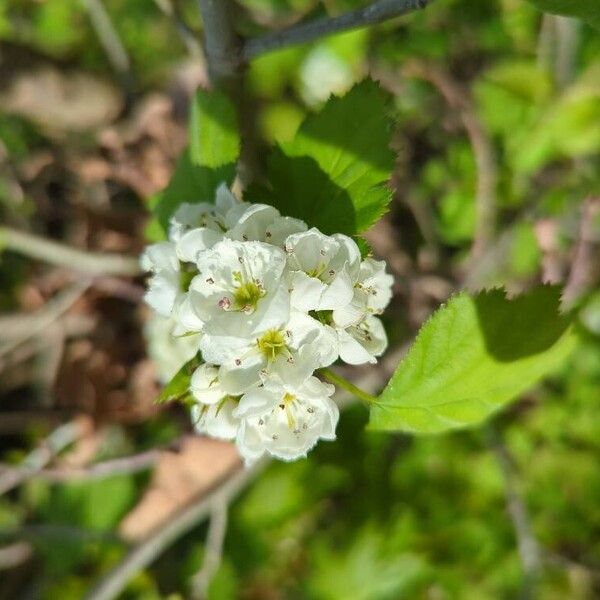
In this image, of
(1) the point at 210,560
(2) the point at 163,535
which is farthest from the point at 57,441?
(1) the point at 210,560

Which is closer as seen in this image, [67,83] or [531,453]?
[531,453]

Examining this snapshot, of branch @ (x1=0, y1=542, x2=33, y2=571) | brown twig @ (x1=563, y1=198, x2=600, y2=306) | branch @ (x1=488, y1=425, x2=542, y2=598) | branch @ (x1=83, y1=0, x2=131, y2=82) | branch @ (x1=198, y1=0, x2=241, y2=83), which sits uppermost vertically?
branch @ (x1=198, y1=0, x2=241, y2=83)

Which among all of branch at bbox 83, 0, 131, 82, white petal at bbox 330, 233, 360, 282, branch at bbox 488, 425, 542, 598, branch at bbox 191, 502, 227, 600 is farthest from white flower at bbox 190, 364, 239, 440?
branch at bbox 83, 0, 131, 82

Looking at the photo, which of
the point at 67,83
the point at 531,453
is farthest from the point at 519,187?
the point at 67,83

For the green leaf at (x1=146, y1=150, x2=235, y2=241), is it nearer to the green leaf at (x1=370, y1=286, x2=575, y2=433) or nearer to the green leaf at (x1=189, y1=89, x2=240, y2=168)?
the green leaf at (x1=189, y1=89, x2=240, y2=168)

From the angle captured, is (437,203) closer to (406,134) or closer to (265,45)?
(406,134)

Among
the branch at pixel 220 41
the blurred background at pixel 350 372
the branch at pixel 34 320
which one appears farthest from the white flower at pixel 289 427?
the branch at pixel 34 320

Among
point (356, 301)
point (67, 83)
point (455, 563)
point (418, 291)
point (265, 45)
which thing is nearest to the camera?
point (356, 301)
